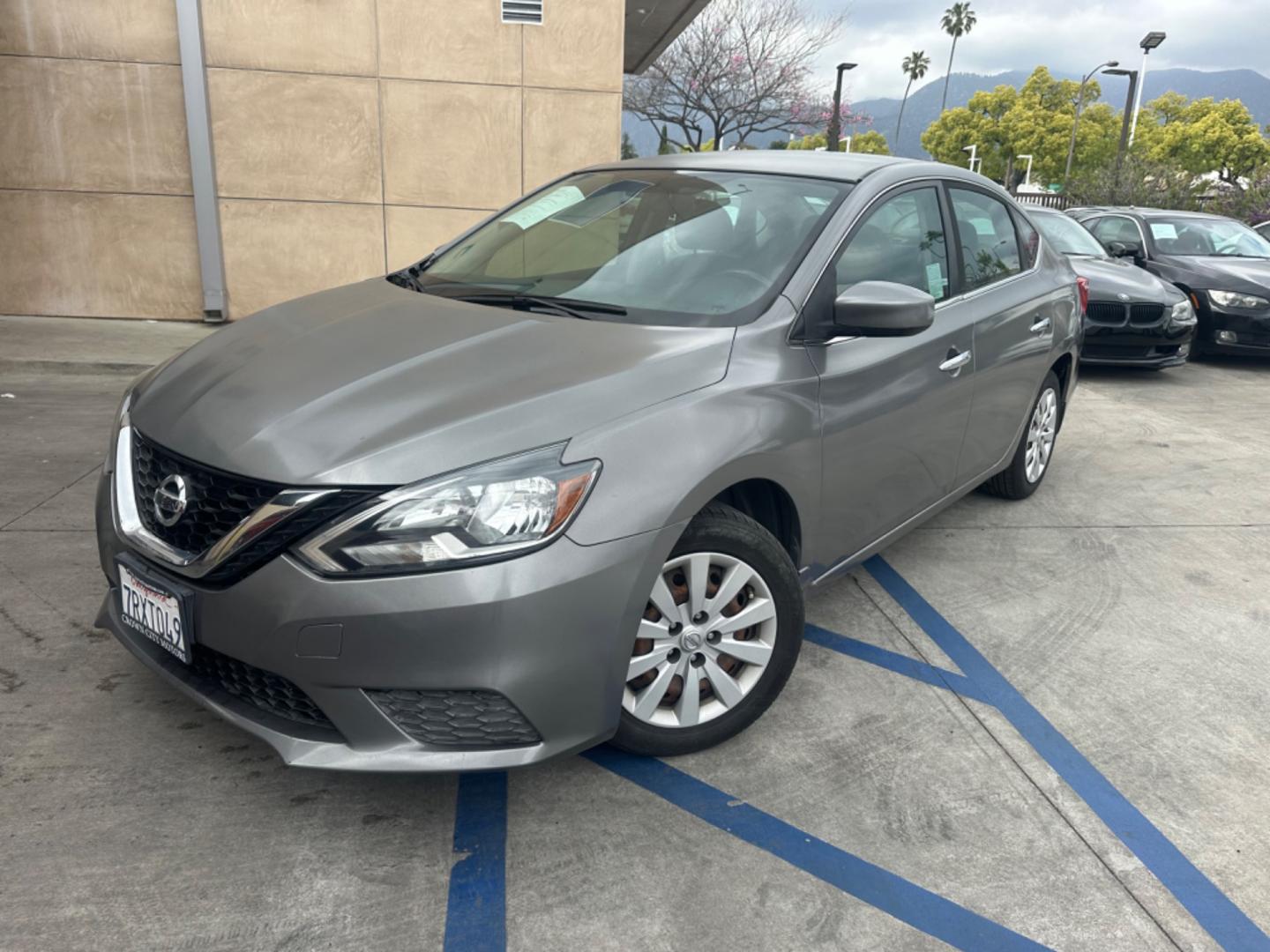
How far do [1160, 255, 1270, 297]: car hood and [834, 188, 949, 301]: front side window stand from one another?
23.4 feet

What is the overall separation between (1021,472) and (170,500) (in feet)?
13.2

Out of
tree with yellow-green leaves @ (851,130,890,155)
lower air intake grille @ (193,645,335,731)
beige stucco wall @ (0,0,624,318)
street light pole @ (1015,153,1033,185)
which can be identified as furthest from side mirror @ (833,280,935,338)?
tree with yellow-green leaves @ (851,130,890,155)

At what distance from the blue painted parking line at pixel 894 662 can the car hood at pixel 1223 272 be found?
7.89 m

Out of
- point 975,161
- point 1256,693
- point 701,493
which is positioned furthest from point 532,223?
point 975,161

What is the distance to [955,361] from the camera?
142 inches

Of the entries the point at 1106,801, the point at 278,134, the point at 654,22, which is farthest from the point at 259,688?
the point at 654,22

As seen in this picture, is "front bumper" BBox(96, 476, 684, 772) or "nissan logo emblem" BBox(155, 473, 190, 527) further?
"nissan logo emblem" BBox(155, 473, 190, 527)

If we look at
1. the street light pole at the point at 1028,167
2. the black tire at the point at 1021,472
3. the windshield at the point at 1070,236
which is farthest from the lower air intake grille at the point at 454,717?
the street light pole at the point at 1028,167

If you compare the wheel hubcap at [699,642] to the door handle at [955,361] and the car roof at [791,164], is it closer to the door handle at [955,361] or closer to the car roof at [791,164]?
the door handle at [955,361]

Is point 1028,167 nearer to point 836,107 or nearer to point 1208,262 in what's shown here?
point 836,107

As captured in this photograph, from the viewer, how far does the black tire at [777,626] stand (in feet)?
8.34

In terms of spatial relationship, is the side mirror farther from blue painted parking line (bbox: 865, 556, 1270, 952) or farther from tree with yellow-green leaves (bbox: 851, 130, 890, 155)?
tree with yellow-green leaves (bbox: 851, 130, 890, 155)

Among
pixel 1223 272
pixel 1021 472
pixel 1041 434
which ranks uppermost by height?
pixel 1223 272

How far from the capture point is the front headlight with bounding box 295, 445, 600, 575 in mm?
2104
